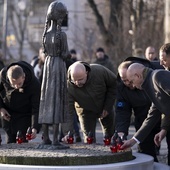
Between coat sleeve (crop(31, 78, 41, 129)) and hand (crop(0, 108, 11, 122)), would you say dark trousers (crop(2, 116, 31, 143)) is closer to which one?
hand (crop(0, 108, 11, 122))

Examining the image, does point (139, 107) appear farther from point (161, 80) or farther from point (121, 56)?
point (121, 56)

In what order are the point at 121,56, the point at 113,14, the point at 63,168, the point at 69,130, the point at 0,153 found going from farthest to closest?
the point at 113,14 → the point at 121,56 → the point at 69,130 → the point at 0,153 → the point at 63,168

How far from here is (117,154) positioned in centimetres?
1181

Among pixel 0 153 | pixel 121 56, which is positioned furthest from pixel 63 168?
pixel 121 56

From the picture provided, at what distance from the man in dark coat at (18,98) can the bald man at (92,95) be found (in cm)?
62

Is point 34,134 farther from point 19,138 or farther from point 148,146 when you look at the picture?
point 148,146

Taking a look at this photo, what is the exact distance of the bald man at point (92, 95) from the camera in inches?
538

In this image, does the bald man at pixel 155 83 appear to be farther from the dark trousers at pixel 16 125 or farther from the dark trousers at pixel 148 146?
the dark trousers at pixel 16 125

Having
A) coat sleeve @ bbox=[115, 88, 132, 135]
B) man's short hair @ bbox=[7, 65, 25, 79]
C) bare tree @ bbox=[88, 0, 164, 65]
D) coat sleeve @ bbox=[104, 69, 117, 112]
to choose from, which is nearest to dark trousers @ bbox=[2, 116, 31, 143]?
man's short hair @ bbox=[7, 65, 25, 79]

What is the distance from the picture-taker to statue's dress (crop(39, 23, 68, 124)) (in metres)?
12.2

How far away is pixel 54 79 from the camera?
1220 centimetres

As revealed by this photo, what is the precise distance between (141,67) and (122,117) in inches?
85.4

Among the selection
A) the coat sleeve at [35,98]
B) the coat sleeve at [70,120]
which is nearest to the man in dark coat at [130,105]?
the coat sleeve at [70,120]

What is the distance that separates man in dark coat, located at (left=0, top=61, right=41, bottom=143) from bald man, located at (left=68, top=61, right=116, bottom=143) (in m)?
0.62
